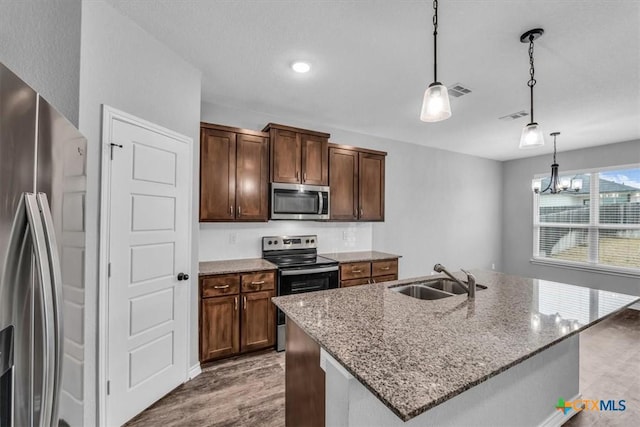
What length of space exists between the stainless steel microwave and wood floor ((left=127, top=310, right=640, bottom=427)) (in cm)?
151

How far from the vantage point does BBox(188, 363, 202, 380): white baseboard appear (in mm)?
2467

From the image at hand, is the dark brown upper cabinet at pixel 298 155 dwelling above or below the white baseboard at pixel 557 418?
above

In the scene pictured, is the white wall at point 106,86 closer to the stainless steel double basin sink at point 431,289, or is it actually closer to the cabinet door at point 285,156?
the cabinet door at point 285,156

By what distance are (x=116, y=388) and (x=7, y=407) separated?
1.63 metres

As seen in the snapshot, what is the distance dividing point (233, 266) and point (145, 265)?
39.3 inches

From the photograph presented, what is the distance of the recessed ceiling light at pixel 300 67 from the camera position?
2414 mm

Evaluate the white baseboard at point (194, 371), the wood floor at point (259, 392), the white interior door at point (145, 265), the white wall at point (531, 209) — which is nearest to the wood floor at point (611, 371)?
the wood floor at point (259, 392)

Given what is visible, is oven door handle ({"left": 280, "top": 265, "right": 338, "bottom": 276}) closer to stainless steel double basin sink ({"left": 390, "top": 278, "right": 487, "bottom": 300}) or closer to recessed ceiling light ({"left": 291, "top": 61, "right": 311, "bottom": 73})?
stainless steel double basin sink ({"left": 390, "top": 278, "right": 487, "bottom": 300})

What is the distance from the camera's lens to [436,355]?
1.10 metres

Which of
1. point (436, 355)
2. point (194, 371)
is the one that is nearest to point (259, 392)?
point (194, 371)

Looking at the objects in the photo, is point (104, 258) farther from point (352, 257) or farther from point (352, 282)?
point (352, 257)

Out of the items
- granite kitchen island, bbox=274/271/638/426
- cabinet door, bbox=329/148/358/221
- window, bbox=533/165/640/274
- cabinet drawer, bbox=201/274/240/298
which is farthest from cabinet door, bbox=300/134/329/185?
window, bbox=533/165/640/274

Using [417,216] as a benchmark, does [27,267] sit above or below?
below

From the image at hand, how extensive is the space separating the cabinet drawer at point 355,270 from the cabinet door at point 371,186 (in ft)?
2.25
